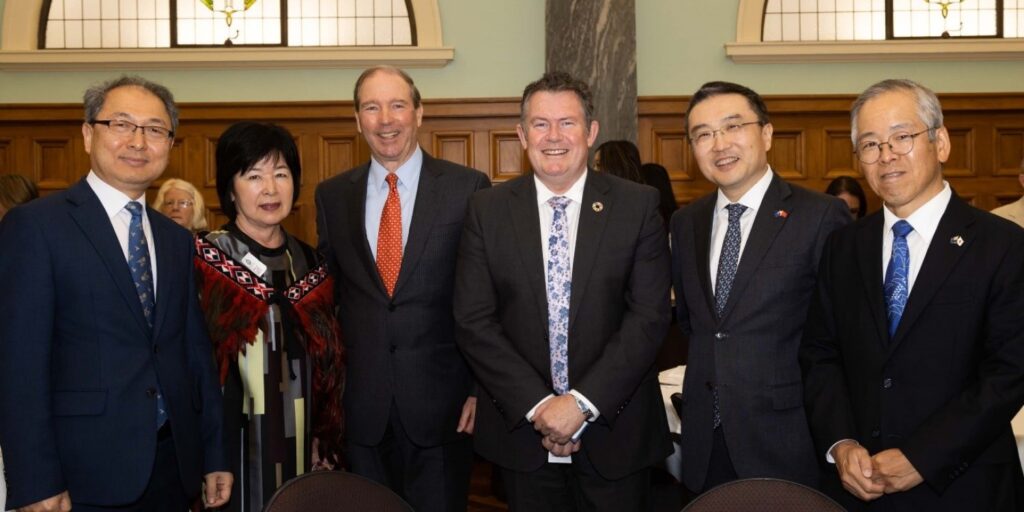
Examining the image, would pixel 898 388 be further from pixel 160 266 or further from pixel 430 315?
pixel 160 266

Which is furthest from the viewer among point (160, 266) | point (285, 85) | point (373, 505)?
point (285, 85)

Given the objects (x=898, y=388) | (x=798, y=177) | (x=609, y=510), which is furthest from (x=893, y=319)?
(x=798, y=177)

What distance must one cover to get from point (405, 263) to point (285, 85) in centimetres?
497

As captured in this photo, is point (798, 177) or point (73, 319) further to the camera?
point (798, 177)

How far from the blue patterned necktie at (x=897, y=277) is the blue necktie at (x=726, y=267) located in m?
0.43

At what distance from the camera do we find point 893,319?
2.36 m

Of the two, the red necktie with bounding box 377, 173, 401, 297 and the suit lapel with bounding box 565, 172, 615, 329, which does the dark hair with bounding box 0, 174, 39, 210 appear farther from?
the suit lapel with bounding box 565, 172, 615, 329

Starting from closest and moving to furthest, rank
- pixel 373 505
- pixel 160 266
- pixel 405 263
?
pixel 373 505 → pixel 160 266 → pixel 405 263

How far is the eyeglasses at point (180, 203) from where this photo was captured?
580cm

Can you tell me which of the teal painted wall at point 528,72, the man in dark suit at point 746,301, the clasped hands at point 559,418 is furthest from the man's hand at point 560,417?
the teal painted wall at point 528,72

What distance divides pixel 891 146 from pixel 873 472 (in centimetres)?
78

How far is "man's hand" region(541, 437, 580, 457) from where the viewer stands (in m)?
2.67

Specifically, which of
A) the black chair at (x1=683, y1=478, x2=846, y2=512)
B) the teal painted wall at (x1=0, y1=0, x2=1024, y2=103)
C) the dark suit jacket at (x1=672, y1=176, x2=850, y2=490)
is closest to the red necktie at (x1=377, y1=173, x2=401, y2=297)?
the dark suit jacket at (x1=672, y1=176, x2=850, y2=490)

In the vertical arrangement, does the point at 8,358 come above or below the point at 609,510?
above
